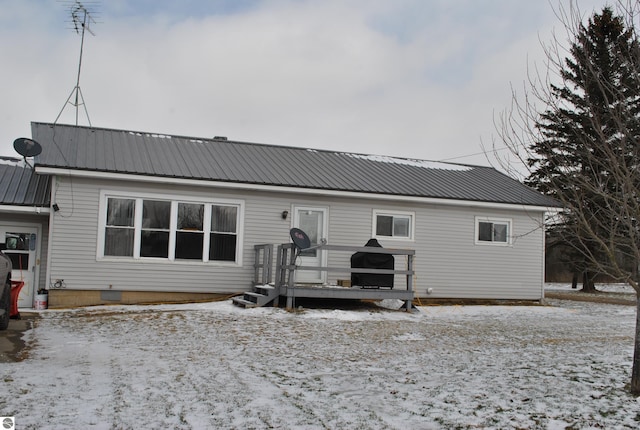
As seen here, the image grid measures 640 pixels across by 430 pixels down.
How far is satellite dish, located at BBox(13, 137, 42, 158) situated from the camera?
12.7 m

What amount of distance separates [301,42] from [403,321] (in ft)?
28.2

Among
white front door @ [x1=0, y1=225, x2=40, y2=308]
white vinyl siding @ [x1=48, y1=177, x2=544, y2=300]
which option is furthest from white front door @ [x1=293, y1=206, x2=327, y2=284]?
white front door @ [x1=0, y1=225, x2=40, y2=308]

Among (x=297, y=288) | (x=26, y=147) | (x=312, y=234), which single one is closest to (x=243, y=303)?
(x=297, y=288)

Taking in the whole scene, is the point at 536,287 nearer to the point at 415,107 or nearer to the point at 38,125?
the point at 415,107

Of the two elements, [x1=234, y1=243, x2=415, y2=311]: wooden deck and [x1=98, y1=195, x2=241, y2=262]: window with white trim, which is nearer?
[x1=234, y1=243, x2=415, y2=311]: wooden deck

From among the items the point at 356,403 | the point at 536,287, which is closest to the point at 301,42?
the point at 536,287

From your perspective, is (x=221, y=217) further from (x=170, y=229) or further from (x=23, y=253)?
(x=23, y=253)

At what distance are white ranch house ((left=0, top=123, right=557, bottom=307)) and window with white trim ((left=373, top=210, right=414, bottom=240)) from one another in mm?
27

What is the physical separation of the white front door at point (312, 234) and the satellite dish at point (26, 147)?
5999 millimetres

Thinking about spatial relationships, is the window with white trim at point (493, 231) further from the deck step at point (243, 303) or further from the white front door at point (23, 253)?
the white front door at point (23, 253)

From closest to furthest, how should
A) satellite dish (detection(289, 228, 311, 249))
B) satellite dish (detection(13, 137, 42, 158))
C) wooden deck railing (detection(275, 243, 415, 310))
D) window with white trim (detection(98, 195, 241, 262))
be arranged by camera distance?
satellite dish (detection(289, 228, 311, 249)), wooden deck railing (detection(275, 243, 415, 310)), satellite dish (detection(13, 137, 42, 158)), window with white trim (detection(98, 195, 241, 262))

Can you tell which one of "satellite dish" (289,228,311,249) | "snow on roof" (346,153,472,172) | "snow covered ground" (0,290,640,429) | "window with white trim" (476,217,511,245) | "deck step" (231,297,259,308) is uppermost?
"snow on roof" (346,153,472,172)

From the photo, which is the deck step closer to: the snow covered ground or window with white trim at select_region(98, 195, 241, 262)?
the snow covered ground

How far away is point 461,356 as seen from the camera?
8250mm
